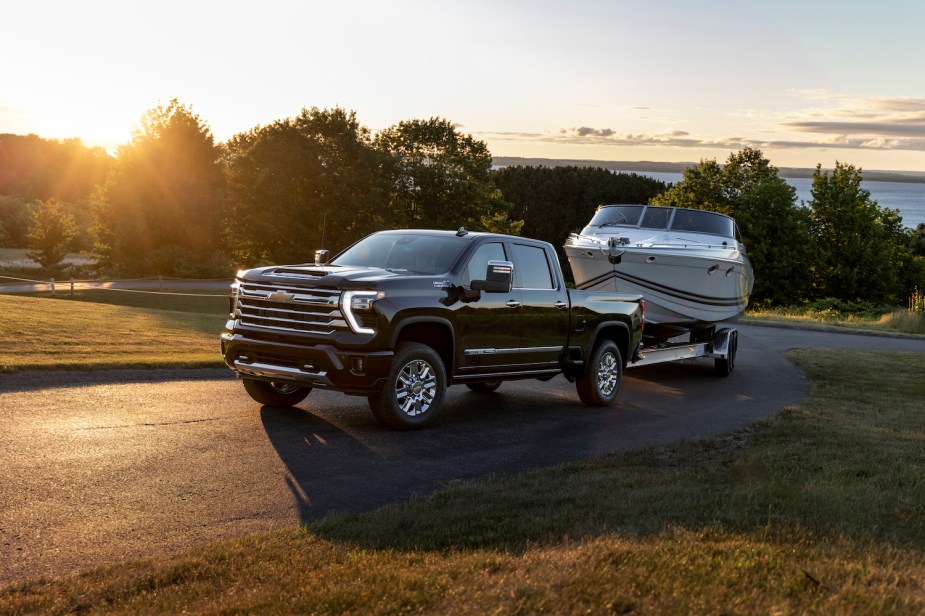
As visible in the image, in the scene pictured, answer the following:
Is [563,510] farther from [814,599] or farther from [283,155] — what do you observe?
[283,155]

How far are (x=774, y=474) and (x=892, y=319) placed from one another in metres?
28.1

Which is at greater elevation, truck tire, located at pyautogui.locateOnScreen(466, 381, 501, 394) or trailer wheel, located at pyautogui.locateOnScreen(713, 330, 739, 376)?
trailer wheel, located at pyautogui.locateOnScreen(713, 330, 739, 376)

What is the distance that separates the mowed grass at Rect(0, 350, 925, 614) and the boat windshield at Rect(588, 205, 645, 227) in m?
10.0

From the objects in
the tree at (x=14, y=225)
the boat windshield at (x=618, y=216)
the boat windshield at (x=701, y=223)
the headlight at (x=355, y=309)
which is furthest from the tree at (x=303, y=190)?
the headlight at (x=355, y=309)

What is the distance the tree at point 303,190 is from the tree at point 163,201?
4.11m

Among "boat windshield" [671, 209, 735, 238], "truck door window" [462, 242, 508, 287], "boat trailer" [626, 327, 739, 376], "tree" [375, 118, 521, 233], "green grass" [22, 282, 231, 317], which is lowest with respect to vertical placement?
"green grass" [22, 282, 231, 317]

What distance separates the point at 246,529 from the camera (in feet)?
20.7

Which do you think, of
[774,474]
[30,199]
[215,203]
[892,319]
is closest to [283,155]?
[215,203]

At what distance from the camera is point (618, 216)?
1830 centimetres

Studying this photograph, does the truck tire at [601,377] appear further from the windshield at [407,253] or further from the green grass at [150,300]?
the green grass at [150,300]

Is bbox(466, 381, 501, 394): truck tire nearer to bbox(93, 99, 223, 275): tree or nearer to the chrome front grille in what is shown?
the chrome front grille

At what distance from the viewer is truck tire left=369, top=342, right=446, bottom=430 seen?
9.86m

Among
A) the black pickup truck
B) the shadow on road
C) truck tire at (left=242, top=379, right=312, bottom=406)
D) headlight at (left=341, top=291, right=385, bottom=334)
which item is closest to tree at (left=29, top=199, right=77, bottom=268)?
the shadow on road

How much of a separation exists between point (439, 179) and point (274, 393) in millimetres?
51736
